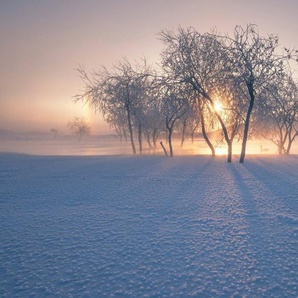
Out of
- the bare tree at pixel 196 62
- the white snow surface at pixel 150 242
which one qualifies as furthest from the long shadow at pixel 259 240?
the bare tree at pixel 196 62

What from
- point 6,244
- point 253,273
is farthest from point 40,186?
point 253,273

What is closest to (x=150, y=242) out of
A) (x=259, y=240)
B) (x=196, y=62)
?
(x=259, y=240)

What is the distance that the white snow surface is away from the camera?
7.89ft

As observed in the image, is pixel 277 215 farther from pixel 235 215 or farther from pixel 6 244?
pixel 6 244

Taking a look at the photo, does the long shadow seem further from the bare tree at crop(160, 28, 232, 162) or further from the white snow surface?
the bare tree at crop(160, 28, 232, 162)

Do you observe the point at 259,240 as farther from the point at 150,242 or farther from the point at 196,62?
the point at 196,62

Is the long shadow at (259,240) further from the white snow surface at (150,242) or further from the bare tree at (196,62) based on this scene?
the bare tree at (196,62)

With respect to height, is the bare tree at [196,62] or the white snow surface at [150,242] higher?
the bare tree at [196,62]

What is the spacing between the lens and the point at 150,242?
3.36 m

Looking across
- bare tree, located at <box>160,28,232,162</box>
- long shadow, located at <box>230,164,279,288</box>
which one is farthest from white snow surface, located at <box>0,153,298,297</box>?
bare tree, located at <box>160,28,232,162</box>

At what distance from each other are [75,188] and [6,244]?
3.47 metres

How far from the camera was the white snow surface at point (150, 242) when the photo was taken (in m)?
2.40

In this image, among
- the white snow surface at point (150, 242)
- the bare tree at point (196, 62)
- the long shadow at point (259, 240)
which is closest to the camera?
the white snow surface at point (150, 242)

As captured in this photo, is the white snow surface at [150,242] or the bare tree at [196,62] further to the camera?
the bare tree at [196,62]
